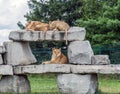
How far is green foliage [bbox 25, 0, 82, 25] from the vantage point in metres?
29.4

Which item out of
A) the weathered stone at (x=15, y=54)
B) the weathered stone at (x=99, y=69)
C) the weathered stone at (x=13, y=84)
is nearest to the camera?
the weathered stone at (x=99, y=69)

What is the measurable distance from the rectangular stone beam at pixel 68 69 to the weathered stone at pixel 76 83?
216 mm

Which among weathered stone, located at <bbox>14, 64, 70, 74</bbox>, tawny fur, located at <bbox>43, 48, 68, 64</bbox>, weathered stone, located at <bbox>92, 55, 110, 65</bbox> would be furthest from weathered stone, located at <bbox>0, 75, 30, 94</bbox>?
weathered stone, located at <bbox>92, 55, 110, 65</bbox>

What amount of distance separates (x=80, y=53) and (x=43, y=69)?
1265mm

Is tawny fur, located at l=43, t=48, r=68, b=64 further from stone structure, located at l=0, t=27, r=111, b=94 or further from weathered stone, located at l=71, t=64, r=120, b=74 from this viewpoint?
weathered stone, located at l=71, t=64, r=120, b=74

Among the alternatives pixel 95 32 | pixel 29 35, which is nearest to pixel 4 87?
pixel 29 35

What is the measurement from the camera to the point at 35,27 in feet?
47.3

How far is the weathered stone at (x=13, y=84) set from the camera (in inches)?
556

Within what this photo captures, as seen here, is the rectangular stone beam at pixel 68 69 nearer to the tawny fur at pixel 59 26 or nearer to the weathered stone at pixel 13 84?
the weathered stone at pixel 13 84

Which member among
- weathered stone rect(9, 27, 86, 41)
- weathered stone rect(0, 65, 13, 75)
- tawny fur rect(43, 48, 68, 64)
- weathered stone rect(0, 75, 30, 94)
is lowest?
weathered stone rect(0, 75, 30, 94)

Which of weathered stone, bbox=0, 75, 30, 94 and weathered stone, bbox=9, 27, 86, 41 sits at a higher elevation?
weathered stone, bbox=9, 27, 86, 41

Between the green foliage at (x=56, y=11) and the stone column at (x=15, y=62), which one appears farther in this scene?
the green foliage at (x=56, y=11)

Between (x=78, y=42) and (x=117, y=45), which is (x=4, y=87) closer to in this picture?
(x=78, y=42)

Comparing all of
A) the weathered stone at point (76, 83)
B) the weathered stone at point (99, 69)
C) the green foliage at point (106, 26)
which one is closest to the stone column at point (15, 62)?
the weathered stone at point (76, 83)
